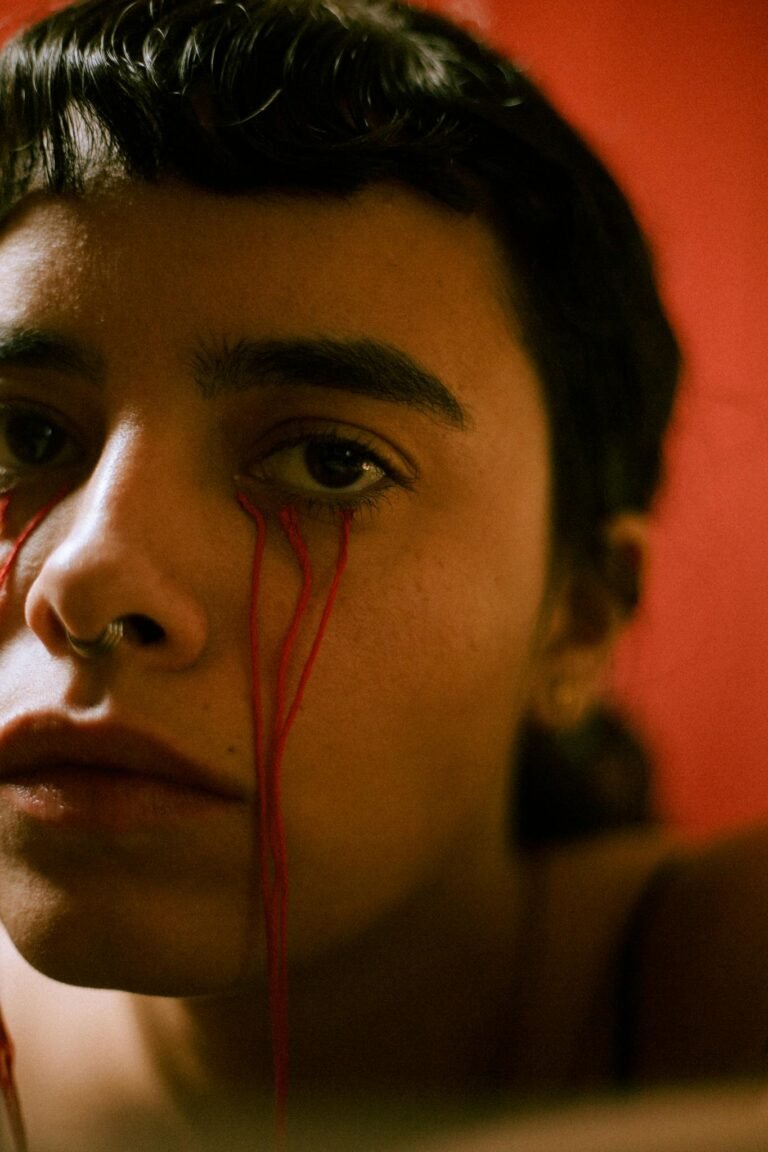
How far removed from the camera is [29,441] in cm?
79

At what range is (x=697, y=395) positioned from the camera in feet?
4.51

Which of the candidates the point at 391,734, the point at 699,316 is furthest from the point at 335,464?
the point at 699,316

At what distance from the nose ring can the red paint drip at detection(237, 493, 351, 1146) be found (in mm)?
95

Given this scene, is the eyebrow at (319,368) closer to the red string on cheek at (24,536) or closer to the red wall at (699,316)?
the red string on cheek at (24,536)

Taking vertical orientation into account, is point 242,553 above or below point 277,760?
above

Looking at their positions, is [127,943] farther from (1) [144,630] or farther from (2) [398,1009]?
(2) [398,1009]

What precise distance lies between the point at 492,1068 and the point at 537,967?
0.11 m

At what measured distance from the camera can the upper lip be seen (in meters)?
0.65

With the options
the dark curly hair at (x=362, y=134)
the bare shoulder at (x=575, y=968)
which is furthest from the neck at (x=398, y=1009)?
the dark curly hair at (x=362, y=134)

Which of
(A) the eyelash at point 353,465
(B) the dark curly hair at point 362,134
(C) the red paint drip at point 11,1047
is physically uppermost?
(B) the dark curly hair at point 362,134

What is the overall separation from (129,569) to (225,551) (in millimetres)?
82

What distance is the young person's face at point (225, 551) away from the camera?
67 centimetres

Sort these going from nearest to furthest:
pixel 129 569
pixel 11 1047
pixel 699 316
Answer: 1. pixel 129 569
2. pixel 11 1047
3. pixel 699 316

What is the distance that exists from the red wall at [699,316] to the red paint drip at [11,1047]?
0.70 m
